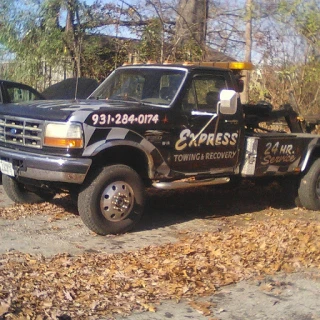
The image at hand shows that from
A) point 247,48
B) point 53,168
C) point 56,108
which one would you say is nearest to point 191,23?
point 247,48

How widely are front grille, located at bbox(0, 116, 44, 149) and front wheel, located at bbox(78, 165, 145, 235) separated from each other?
75cm

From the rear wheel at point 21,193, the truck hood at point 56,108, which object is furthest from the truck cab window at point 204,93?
the rear wheel at point 21,193

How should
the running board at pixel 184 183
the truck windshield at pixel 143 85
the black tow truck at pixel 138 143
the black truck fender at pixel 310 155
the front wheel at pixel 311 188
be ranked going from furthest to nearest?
1. the front wheel at pixel 311 188
2. the black truck fender at pixel 310 155
3. the truck windshield at pixel 143 85
4. the running board at pixel 184 183
5. the black tow truck at pixel 138 143

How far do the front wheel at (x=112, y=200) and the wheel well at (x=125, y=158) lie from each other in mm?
129

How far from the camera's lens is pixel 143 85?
27.2 ft

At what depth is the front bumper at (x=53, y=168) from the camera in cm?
686

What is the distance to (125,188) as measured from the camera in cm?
736

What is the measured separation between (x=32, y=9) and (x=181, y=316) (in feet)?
42.8

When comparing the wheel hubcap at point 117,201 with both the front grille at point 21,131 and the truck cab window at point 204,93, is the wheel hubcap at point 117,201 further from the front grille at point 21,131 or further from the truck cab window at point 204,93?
the truck cab window at point 204,93

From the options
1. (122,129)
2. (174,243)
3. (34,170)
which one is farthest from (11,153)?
(174,243)

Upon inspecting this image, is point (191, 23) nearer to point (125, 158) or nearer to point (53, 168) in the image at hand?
point (125, 158)

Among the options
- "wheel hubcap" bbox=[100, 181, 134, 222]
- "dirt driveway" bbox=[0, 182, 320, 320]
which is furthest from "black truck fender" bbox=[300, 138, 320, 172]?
"wheel hubcap" bbox=[100, 181, 134, 222]

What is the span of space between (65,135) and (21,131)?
78cm

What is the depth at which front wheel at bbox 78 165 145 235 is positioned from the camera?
711 centimetres
